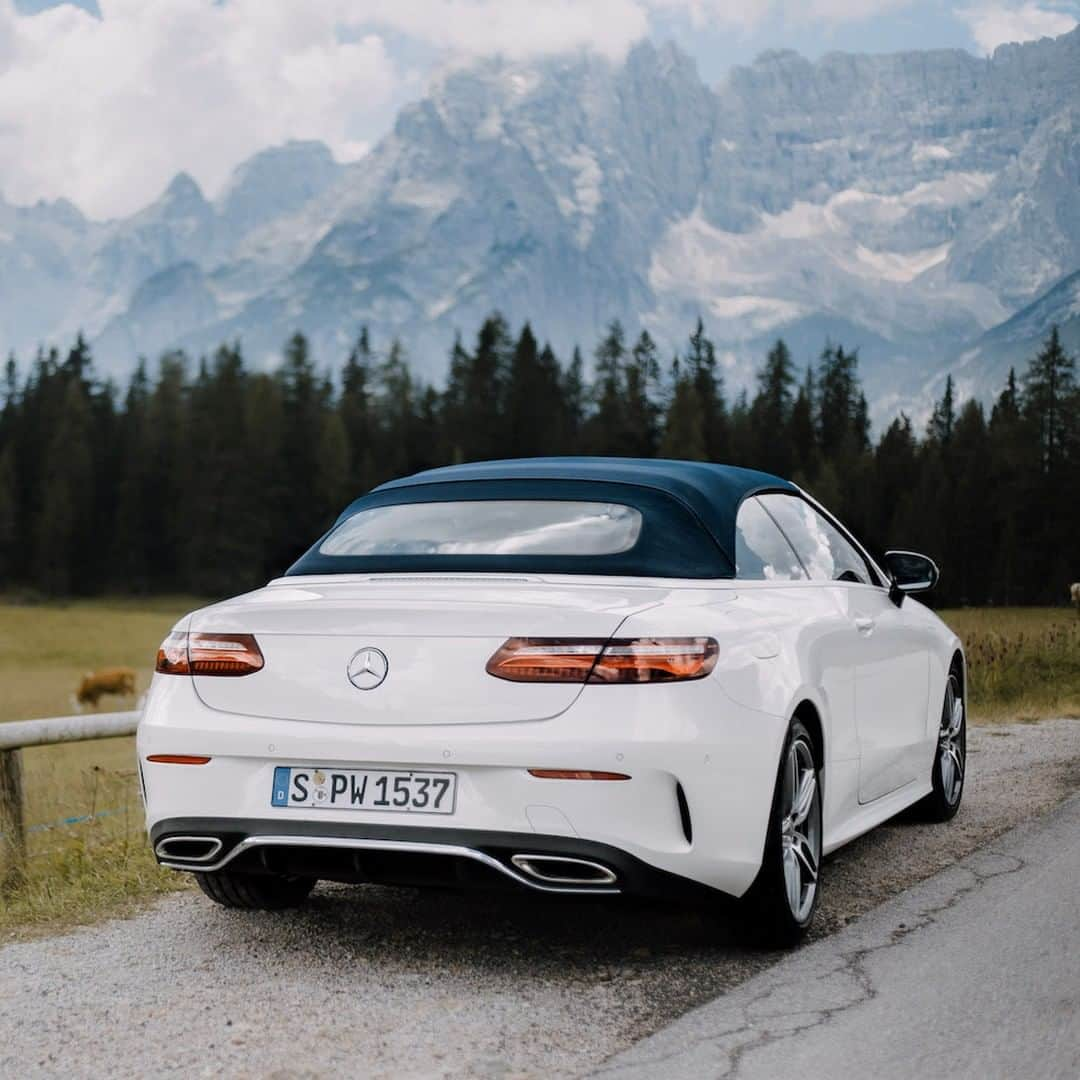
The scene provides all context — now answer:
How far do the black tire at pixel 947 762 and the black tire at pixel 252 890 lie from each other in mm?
3096

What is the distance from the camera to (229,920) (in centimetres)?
539

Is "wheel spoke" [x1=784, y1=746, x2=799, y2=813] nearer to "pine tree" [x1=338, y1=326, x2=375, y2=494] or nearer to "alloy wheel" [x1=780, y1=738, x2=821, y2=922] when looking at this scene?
"alloy wheel" [x1=780, y1=738, x2=821, y2=922]

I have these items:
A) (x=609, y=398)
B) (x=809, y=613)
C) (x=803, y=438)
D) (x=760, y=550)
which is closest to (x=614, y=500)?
(x=760, y=550)

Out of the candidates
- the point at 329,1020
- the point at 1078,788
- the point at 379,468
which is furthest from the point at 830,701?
the point at 379,468

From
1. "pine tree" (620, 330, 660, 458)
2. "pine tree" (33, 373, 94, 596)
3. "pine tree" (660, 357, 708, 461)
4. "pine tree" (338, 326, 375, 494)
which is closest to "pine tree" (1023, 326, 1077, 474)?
"pine tree" (660, 357, 708, 461)

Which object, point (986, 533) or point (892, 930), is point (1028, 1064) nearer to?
point (892, 930)

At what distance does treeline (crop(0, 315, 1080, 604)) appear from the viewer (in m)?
96.1

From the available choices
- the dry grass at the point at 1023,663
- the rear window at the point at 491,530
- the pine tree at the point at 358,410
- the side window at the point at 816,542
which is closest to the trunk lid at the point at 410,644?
the rear window at the point at 491,530

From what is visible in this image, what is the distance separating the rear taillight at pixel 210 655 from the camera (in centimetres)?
464

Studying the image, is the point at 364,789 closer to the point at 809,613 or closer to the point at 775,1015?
the point at 775,1015

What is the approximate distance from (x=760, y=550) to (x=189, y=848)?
2.20m

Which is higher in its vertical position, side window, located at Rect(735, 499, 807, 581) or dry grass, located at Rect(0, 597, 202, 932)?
side window, located at Rect(735, 499, 807, 581)

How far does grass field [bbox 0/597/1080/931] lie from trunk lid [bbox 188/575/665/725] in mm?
1551

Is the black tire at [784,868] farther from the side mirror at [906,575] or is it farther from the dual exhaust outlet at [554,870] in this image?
the side mirror at [906,575]
